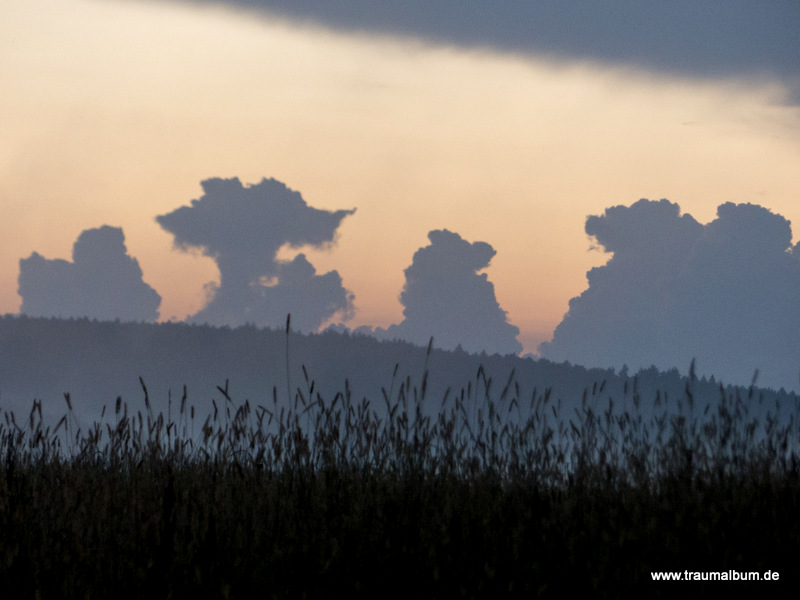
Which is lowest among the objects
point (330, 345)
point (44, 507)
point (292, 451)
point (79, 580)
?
point (79, 580)

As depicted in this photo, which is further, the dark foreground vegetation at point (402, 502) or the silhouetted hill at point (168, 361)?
the silhouetted hill at point (168, 361)

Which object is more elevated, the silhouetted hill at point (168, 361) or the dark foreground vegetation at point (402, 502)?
the silhouetted hill at point (168, 361)

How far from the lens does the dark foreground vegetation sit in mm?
3311

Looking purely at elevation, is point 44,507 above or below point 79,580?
above

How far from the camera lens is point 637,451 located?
478 centimetres

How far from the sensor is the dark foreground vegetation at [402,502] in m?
3.31

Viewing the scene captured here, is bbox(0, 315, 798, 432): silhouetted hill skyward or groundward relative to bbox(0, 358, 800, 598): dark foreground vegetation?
skyward

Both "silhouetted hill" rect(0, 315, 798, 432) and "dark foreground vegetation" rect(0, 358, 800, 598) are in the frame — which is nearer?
"dark foreground vegetation" rect(0, 358, 800, 598)

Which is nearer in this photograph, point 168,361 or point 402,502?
point 402,502

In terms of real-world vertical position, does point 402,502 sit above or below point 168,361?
below

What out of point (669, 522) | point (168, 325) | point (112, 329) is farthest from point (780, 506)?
point (112, 329)

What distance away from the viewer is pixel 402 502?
13.2ft

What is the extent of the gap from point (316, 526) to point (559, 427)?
1.90 meters

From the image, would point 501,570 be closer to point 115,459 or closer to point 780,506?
point 780,506
